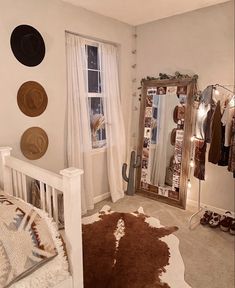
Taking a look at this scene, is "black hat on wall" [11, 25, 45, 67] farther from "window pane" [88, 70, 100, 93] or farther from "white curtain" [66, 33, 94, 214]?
"window pane" [88, 70, 100, 93]

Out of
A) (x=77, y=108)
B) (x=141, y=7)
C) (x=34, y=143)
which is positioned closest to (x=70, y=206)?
(x=34, y=143)

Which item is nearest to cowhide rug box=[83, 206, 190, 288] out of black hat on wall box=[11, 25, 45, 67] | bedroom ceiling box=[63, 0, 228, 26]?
black hat on wall box=[11, 25, 45, 67]

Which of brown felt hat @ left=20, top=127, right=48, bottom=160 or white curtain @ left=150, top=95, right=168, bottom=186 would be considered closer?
brown felt hat @ left=20, top=127, right=48, bottom=160

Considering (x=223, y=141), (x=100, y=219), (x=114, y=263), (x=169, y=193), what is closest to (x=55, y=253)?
(x=114, y=263)

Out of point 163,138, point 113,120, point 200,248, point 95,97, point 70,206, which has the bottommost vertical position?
point 200,248

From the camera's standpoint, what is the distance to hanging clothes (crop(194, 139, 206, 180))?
8.93 feet

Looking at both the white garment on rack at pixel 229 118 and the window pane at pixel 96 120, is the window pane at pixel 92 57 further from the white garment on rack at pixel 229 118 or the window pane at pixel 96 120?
the white garment on rack at pixel 229 118

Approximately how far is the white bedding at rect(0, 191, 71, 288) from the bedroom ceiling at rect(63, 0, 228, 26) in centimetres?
223

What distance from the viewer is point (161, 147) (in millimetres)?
3334

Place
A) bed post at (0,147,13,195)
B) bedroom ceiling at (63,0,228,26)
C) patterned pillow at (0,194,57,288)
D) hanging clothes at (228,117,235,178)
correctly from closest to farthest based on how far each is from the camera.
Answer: patterned pillow at (0,194,57,288) < bed post at (0,147,13,195) < hanging clothes at (228,117,235,178) < bedroom ceiling at (63,0,228,26)

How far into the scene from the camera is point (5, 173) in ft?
6.89

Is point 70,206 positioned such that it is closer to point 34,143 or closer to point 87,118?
point 34,143

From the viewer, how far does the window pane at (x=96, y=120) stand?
3205 mm

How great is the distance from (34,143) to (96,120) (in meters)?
0.96
